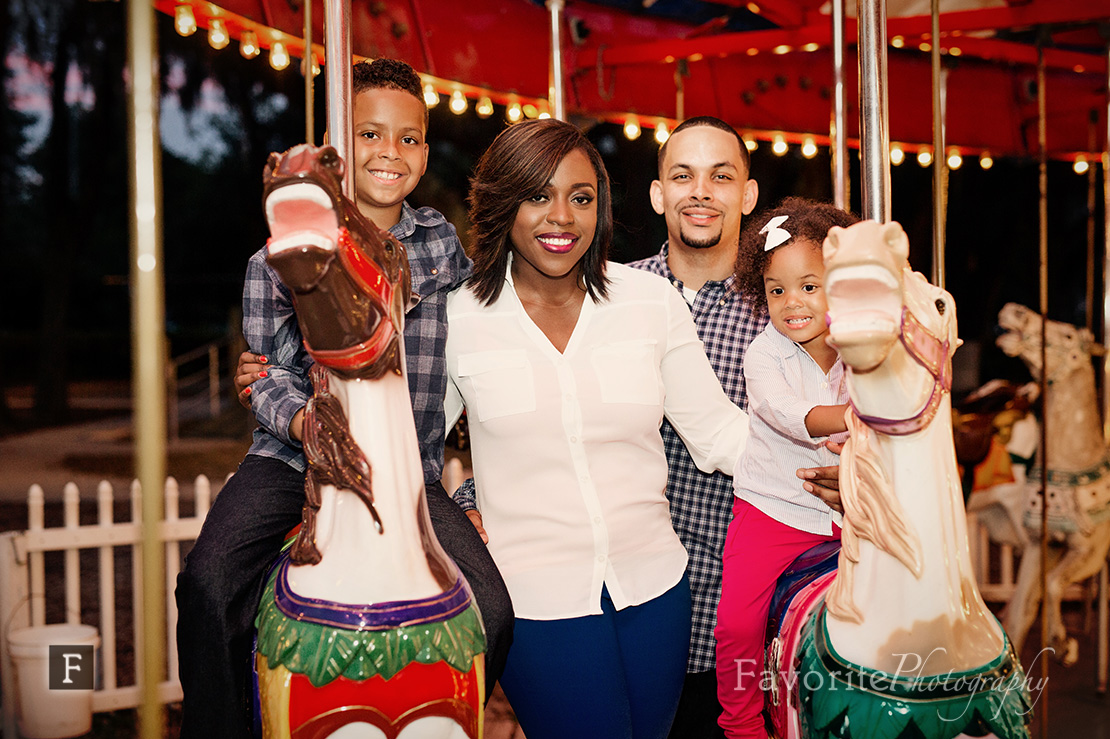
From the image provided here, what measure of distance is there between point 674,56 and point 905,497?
273 cm

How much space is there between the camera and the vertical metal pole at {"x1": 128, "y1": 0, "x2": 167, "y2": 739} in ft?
2.84

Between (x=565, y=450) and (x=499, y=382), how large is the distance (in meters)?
0.18

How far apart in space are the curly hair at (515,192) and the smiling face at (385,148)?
17 centimetres

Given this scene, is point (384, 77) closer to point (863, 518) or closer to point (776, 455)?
point (776, 455)

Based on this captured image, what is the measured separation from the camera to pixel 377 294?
49.6 inches

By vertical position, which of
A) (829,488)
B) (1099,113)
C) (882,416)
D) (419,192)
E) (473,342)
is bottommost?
(829,488)

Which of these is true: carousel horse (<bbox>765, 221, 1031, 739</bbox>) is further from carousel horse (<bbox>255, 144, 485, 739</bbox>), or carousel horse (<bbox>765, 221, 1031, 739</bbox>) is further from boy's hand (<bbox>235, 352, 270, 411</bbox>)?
boy's hand (<bbox>235, 352, 270, 411</bbox>)

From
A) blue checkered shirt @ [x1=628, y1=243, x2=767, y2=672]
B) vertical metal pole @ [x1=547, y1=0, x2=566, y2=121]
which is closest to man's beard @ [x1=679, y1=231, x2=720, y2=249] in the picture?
blue checkered shirt @ [x1=628, y1=243, x2=767, y2=672]

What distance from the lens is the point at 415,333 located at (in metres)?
1.76

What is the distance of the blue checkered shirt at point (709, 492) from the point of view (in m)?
2.18

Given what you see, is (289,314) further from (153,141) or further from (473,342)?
(153,141)

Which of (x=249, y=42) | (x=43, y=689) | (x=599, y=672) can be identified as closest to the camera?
(x=599, y=672)

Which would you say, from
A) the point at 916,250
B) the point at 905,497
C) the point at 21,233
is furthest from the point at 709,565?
the point at 21,233

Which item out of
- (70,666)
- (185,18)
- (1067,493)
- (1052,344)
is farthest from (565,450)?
(1052,344)
